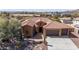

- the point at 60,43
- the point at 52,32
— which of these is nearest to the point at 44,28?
the point at 52,32

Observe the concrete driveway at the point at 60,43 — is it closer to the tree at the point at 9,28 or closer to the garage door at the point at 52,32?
the garage door at the point at 52,32

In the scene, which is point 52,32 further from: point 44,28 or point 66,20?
point 66,20

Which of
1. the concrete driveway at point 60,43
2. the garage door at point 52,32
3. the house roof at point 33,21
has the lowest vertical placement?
the concrete driveway at point 60,43

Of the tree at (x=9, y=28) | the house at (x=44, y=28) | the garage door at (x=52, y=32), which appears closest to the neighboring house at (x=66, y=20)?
the house at (x=44, y=28)

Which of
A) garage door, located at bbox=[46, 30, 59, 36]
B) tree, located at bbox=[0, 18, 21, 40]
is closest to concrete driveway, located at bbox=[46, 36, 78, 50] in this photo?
garage door, located at bbox=[46, 30, 59, 36]
